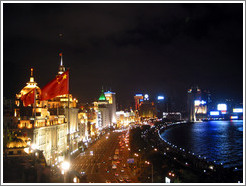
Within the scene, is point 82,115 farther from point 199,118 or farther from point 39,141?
point 199,118

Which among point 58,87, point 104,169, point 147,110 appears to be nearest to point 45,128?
point 104,169

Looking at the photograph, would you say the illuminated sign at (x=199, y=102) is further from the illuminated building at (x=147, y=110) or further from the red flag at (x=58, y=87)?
the red flag at (x=58, y=87)

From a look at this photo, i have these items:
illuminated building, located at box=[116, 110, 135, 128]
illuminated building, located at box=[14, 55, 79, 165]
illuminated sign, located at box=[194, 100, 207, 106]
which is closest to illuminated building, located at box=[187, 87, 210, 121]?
illuminated sign, located at box=[194, 100, 207, 106]

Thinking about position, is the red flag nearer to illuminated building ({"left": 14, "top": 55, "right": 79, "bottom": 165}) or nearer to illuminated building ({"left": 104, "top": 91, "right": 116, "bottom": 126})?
illuminated building ({"left": 14, "top": 55, "right": 79, "bottom": 165})

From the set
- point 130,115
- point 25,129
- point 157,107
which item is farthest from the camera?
point 157,107

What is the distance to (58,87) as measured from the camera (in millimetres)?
16375

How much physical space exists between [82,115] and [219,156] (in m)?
29.4

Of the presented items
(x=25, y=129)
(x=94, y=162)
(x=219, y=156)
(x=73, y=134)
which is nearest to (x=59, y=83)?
(x=25, y=129)

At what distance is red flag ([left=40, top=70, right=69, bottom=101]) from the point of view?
1599 cm

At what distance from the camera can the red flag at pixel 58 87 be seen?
52.5 feet

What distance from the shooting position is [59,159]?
3391 centimetres

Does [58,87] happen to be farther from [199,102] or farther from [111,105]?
[199,102]

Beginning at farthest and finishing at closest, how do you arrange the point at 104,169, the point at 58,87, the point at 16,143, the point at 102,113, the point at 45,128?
the point at 102,113, the point at 45,128, the point at 104,169, the point at 16,143, the point at 58,87

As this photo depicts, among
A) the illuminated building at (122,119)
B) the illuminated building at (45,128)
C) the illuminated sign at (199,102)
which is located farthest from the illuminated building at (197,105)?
the illuminated building at (45,128)
